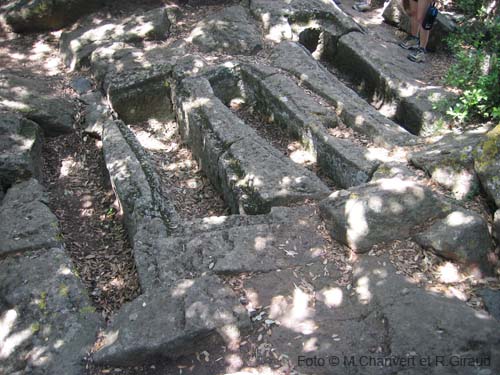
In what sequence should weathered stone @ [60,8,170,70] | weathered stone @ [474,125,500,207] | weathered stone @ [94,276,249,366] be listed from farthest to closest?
weathered stone @ [60,8,170,70] → weathered stone @ [474,125,500,207] → weathered stone @ [94,276,249,366]

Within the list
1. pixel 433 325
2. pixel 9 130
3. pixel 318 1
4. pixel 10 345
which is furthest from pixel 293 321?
pixel 318 1

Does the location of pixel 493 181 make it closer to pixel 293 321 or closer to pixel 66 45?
pixel 293 321

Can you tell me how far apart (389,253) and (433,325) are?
2.94ft

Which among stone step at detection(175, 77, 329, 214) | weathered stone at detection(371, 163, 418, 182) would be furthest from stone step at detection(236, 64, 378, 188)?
stone step at detection(175, 77, 329, 214)

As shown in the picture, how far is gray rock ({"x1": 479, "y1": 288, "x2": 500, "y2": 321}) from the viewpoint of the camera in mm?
3580

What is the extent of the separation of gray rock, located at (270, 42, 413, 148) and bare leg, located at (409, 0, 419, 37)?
219 cm

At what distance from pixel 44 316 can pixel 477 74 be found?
6.20 meters

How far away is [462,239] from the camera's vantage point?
402 centimetres

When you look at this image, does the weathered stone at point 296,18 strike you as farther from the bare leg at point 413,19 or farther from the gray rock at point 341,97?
the bare leg at point 413,19

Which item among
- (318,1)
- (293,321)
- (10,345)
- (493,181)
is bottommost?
(10,345)

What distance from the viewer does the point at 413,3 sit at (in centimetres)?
802

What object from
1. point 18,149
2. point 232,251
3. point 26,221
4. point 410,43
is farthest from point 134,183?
point 410,43

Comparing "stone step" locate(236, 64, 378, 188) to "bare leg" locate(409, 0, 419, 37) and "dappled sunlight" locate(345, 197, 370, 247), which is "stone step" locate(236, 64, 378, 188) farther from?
"bare leg" locate(409, 0, 419, 37)

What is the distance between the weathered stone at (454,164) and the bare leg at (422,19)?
3.42 meters
